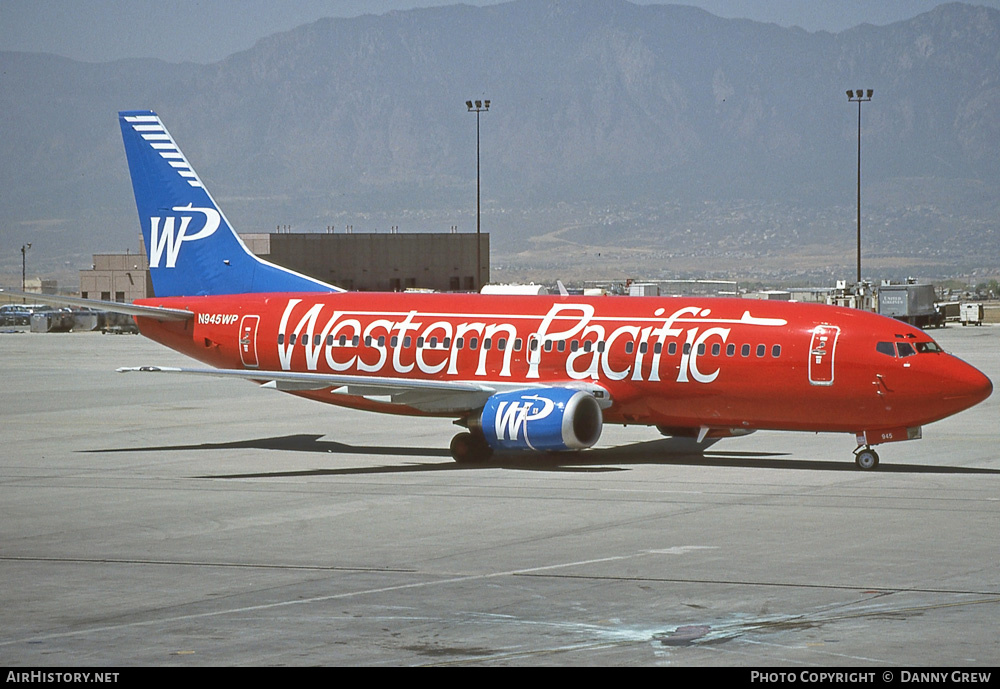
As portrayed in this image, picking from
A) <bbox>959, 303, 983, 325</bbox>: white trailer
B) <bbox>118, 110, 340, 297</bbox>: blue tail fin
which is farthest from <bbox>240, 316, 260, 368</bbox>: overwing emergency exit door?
<bbox>959, 303, 983, 325</bbox>: white trailer

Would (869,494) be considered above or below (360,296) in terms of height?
below

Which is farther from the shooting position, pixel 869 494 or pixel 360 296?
pixel 360 296

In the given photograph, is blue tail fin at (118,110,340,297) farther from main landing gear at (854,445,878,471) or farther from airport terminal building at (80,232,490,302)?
airport terminal building at (80,232,490,302)

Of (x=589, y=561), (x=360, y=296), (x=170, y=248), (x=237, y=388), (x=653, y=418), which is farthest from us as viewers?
(x=237, y=388)

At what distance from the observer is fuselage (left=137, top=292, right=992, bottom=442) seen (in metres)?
32.3

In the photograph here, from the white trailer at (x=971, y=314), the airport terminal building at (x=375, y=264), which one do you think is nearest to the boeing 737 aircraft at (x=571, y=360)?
the white trailer at (x=971, y=314)

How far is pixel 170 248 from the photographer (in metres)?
42.7

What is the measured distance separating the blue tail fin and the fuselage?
56.1 inches

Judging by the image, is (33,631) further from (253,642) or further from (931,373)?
(931,373)

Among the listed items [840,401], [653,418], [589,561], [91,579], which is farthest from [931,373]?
[91,579]

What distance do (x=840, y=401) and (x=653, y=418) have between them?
454cm

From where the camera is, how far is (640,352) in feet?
113

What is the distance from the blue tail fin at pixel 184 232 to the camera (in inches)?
1660

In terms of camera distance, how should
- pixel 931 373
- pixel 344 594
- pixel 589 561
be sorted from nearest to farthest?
pixel 344 594 < pixel 589 561 < pixel 931 373
